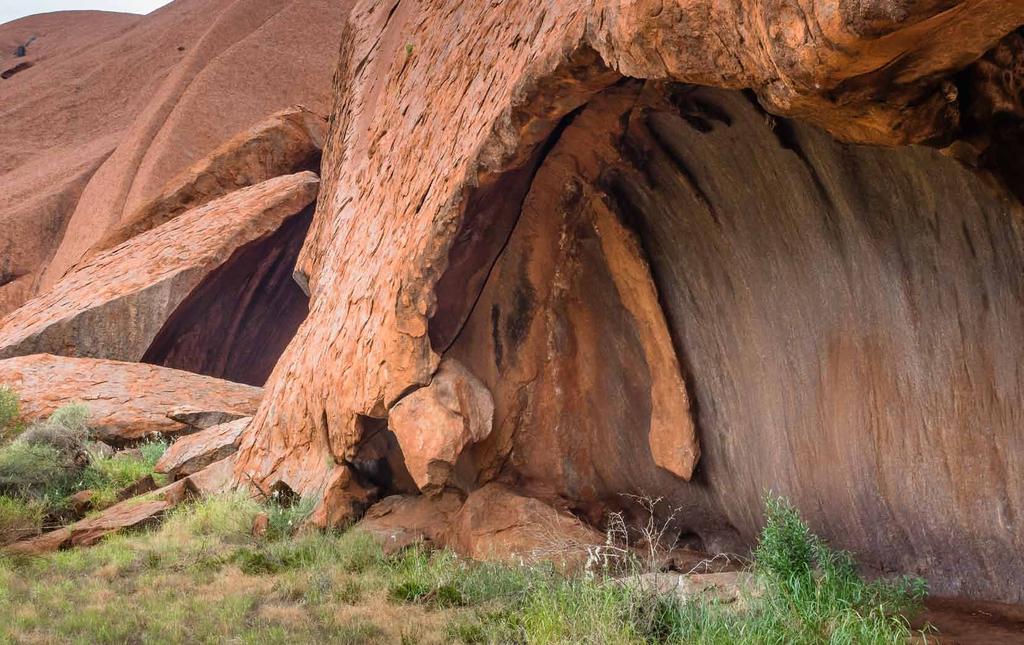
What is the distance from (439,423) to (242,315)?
9.56 meters

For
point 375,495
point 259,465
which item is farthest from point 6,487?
point 375,495

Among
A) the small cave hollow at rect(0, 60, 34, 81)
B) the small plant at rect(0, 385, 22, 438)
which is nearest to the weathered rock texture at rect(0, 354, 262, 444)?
the small plant at rect(0, 385, 22, 438)

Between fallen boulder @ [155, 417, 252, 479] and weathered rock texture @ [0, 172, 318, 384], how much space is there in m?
3.80

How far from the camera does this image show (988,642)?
357cm

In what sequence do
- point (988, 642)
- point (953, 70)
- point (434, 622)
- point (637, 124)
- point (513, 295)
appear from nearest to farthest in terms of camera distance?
point (953, 70) → point (988, 642) → point (434, 622) → point (637, 124) → point (513, 295)

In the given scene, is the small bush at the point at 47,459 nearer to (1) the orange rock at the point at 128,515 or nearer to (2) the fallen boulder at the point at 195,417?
(1) the orange rock at the point at 128,515

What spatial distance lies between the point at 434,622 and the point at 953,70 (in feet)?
10.4

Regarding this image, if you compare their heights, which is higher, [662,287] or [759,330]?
[662,287]

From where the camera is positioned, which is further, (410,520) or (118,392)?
(118,392)

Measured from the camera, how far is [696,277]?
5816 mm

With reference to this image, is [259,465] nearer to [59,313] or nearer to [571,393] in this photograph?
[571,393]

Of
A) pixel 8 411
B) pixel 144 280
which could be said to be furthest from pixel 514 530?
pixel 144 280

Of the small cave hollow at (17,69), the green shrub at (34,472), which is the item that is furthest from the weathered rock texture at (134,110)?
the green shrub at (34,472)

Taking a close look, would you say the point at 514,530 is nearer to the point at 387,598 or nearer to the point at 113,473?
the point at 387,598
